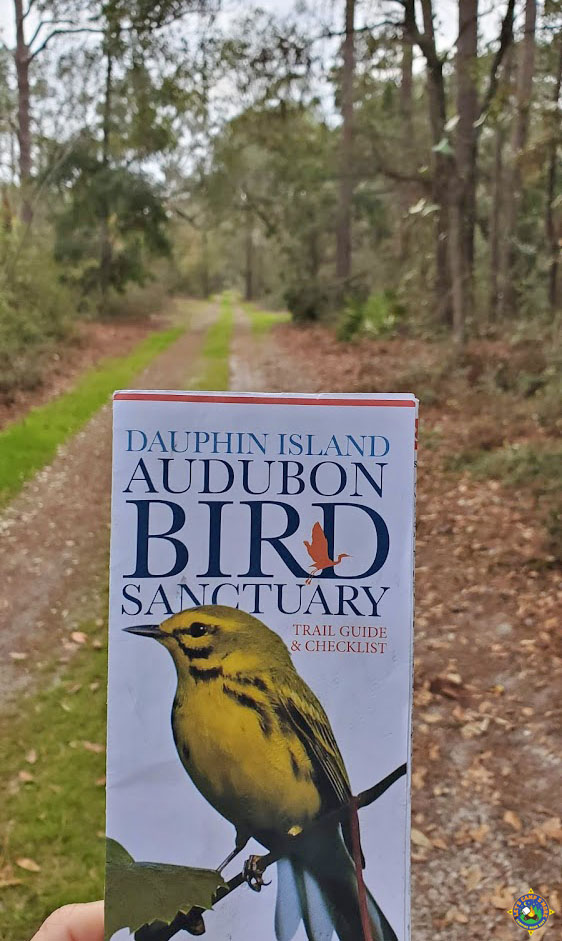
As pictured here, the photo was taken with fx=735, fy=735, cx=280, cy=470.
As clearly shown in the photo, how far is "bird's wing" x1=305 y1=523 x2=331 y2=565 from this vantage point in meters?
1.32

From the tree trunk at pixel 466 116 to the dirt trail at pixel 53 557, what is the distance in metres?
5.82

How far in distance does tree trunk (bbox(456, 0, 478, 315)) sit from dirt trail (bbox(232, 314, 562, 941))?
4.50 meters

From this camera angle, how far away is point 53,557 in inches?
246

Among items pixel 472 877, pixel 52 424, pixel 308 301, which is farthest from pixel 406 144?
pixel 472 877

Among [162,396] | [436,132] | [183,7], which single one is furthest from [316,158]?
[162,396]

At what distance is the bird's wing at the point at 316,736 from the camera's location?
4.31ft

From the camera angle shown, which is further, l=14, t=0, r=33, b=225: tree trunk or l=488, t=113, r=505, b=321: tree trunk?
l=14, t=0, r=33, b=225: tree trunk

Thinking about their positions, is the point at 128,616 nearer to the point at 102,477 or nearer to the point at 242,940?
the point at 242,940

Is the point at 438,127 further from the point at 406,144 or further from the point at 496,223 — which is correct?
the point at 496,223

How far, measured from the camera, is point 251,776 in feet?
A: 4.33

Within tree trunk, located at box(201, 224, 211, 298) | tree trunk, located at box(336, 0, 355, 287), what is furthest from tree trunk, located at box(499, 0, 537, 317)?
tree trunk, located at box(201, 224, 211, 298)

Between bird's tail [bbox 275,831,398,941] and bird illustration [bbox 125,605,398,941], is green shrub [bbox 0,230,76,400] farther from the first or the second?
bird's tail [bbox 275,831,398,941]

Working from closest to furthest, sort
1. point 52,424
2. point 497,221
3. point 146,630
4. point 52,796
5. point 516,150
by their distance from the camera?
1. point 146,630
2. point 52,796
3. point 52,424
4. point 516,150
5. point 497,221

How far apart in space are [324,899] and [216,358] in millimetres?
14324
